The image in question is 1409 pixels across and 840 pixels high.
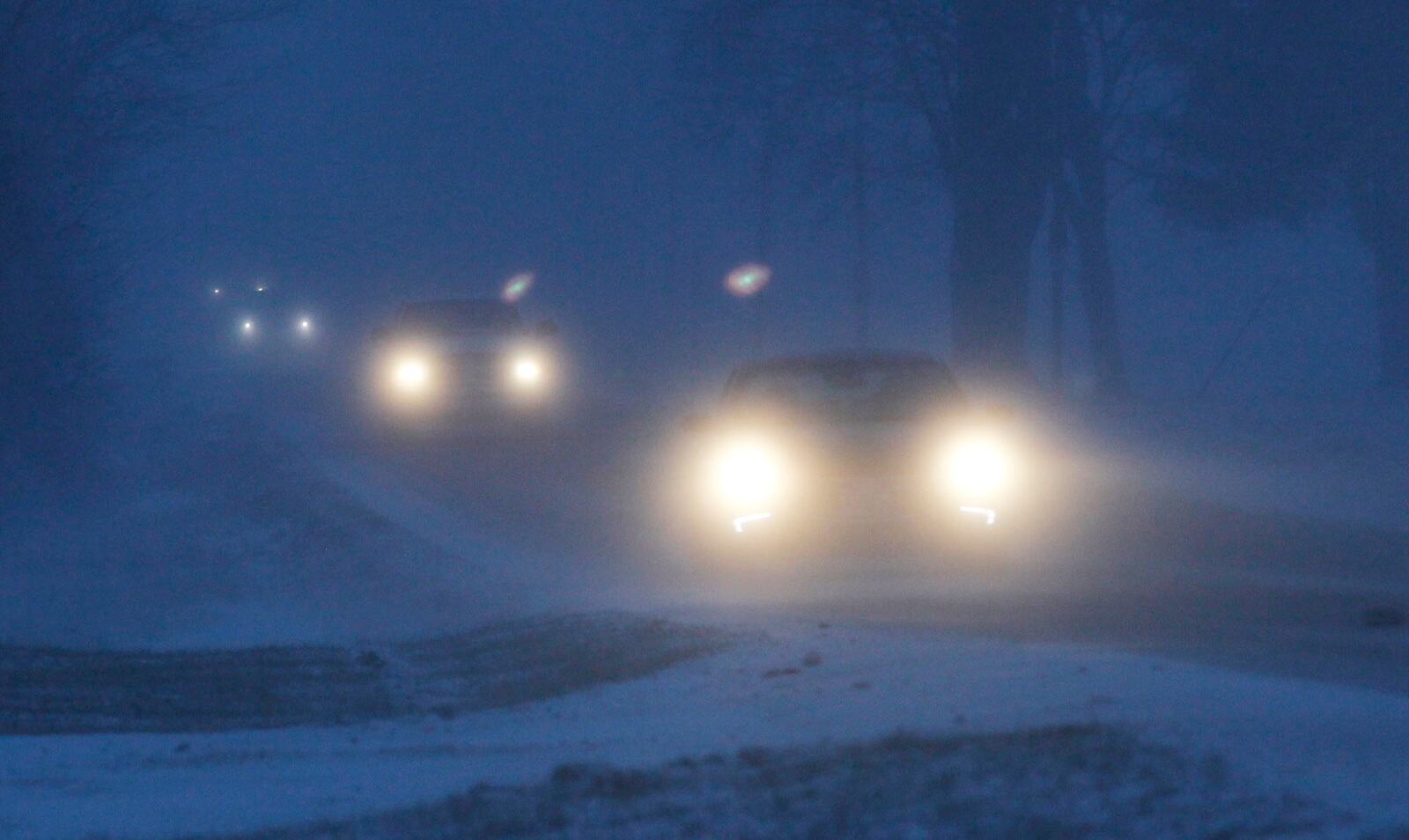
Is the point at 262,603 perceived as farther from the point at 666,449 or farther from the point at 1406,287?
the point at 1406,287

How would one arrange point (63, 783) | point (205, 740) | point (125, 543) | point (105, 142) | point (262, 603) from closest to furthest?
point (63, 783), point (205, 740), point (262, 603), point (125, 543), point (105, 142)

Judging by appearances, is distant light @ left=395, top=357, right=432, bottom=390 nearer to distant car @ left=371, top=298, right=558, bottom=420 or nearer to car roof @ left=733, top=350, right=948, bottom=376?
distant car @ left=371, top=298, right=558, bottom=420

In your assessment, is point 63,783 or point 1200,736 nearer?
point 1200,736

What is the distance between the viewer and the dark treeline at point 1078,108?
1079 inches

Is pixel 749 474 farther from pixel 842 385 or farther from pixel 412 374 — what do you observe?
pixel 412 374

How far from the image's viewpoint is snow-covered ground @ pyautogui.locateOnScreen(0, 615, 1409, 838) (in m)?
5.85

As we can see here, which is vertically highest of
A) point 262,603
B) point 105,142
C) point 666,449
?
point 105,142

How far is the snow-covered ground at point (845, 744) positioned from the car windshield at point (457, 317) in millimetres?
19030

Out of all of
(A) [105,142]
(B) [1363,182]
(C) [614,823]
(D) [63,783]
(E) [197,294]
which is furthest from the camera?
(E) [197,294]

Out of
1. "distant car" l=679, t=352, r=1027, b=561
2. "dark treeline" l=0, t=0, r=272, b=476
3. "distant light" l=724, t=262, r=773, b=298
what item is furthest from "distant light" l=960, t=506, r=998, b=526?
"distant light" l=724, t=262, r=773, b=298

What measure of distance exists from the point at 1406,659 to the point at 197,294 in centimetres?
7701

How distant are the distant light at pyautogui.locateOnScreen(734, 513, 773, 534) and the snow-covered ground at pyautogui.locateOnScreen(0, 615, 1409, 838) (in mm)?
3003

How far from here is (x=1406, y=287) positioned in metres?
36.6

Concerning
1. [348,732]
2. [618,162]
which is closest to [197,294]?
[618,162]
